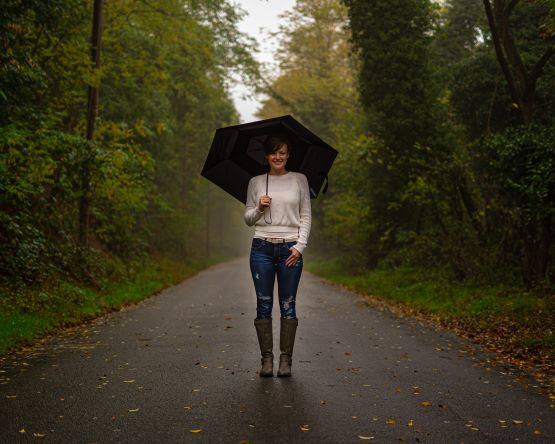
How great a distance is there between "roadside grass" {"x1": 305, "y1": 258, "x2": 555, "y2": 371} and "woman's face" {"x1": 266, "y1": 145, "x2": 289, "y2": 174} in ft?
11.7

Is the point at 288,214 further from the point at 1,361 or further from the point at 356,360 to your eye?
the point at 1,361

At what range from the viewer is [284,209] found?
20.3 feet

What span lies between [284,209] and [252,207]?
34 centimetres

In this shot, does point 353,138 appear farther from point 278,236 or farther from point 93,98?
point 278,236

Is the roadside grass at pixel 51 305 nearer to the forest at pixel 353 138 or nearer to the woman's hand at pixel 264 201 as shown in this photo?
the forest at pixel 353 138

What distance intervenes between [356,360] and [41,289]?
6.92 metres

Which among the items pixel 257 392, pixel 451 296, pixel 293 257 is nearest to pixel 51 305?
pixel 293 257

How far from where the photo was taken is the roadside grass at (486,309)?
8109 mm

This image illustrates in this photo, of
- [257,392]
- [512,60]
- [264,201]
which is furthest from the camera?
[512,60]

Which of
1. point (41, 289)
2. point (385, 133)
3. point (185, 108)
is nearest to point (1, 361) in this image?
point (41, 289)

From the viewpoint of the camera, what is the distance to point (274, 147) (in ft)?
20.5

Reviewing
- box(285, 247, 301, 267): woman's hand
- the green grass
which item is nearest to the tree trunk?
the green grass

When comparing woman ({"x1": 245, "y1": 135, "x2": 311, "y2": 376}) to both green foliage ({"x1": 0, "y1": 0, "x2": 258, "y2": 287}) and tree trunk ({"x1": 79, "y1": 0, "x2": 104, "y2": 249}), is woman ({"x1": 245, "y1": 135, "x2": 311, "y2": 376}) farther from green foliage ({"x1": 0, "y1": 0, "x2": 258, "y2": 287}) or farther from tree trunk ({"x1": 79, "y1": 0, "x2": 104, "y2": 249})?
tree trunk ({"x1": 79, "y1": 0, "x2": 104, "y2": 249})

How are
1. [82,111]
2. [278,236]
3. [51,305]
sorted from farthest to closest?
[82,111] → [51,305] → [278,236]
